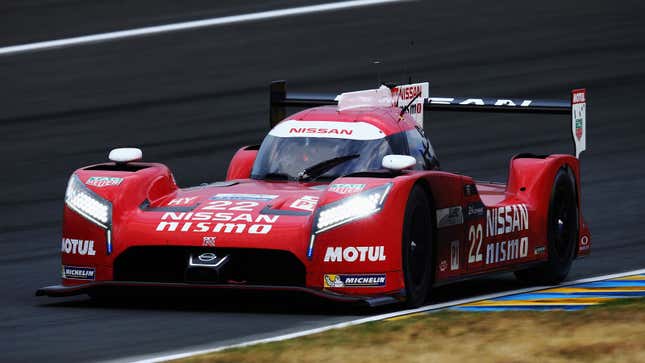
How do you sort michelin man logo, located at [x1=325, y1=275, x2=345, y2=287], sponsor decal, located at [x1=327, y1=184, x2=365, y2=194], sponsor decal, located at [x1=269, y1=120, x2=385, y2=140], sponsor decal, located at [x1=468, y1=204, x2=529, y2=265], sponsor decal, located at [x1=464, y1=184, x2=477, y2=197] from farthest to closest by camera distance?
sponsor decal, located at [x1=269, y1=120, x2=385, y2=140], sponsor decal, located at [x1=468, y1=204, x2=529, y2=265], sponsor decal, located at [x1=464, y1=184, x2=477, y2=197], sponsor decal, located at [x1=327, y1=184, x2=365, y2=194], michelin man logo, located at [x1=325, y1=275, x2=345, y2=287]

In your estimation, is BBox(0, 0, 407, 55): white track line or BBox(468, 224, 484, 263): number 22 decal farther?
BBox(0, 0, 407, 55): white track line

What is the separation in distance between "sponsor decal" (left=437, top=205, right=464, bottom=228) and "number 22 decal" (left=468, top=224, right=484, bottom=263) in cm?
21

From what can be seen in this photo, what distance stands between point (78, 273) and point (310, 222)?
1.58 meters

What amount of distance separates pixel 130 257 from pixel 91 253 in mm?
281

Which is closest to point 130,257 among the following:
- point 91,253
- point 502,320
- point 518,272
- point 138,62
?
point 91,253

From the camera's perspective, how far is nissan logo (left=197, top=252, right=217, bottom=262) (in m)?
9.45

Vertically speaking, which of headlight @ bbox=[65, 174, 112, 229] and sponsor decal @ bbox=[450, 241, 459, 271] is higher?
headlight @ bbox=[65, 174, 112, 229]

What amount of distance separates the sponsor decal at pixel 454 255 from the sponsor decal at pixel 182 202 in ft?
5.83

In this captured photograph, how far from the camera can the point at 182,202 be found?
397 inches

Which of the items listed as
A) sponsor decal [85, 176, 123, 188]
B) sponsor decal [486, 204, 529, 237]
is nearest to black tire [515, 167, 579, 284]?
sponsor decal [486, 204, 529, 237]

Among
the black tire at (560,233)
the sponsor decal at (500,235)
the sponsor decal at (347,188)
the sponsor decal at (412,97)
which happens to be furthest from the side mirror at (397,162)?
the sponsor decal at (412,97)

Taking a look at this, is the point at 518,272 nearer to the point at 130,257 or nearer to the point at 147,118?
the point at 130,257

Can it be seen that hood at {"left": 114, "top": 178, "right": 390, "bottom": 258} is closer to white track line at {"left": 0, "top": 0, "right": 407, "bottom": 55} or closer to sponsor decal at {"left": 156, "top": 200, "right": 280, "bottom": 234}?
sponsor decal at {"left": 156, "top": 200, "right": 280, "bottom": 234}

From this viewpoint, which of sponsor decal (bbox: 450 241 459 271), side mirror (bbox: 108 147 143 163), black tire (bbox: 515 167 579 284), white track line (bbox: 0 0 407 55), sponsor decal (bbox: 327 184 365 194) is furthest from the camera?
white track line (bbox: 0 0 407 55)
